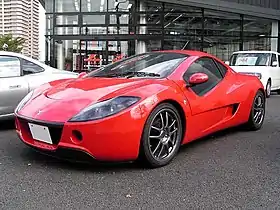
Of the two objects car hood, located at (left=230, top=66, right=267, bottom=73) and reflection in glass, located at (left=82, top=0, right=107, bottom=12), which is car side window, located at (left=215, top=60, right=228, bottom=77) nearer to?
car hood, located at (left=230, top=66, right=267, bottom=73)

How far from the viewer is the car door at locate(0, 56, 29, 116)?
552 centimetres

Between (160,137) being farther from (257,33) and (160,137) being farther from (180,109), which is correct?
(257,33)

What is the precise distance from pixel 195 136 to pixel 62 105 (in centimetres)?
158

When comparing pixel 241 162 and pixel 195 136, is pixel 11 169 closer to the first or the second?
pixel 195 136

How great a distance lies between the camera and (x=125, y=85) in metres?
3.91

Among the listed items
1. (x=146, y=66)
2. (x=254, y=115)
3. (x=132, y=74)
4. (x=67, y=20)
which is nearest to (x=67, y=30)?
(x=67, y=20)

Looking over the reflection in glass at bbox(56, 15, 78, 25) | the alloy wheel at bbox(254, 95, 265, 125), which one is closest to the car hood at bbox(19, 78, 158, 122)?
the alloy wheel at bbox(254, 95, 265, 125)

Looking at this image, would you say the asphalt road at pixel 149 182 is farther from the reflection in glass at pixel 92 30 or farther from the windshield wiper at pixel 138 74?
the reflection in glass at pixel 92 30

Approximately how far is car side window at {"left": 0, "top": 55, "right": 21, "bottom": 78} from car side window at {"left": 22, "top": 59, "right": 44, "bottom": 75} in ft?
0.31

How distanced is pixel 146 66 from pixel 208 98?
2.71 feet

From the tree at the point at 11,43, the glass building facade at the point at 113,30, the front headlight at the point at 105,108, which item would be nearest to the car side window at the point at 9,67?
Result: the front headlight at the point at 105,108

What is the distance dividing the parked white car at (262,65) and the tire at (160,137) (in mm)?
8084

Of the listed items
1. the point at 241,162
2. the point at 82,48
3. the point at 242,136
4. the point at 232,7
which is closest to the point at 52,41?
the point at 82,48

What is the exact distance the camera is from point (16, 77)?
5.77 meters
